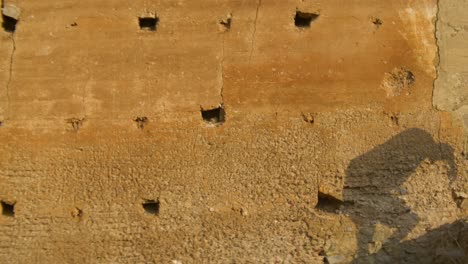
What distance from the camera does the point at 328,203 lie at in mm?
4715

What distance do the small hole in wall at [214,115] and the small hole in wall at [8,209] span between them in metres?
Result: 1.74

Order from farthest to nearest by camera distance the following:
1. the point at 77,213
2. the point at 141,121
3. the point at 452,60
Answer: the point at 452,60
the point at 141,121
the point at 77,213

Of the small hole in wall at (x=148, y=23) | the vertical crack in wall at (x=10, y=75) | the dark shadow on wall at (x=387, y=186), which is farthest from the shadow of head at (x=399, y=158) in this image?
the vertical crack in wall at (x=10, y=75)

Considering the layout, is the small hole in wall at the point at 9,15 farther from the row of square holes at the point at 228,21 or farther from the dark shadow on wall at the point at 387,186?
the dark shadow on wall at the point at 387,186

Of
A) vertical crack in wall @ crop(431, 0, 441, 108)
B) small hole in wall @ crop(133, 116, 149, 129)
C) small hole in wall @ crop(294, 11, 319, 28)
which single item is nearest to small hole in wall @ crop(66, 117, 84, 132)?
small hole in wall @ crop(133, 116, 149, 129)

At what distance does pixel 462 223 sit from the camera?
15.2ft

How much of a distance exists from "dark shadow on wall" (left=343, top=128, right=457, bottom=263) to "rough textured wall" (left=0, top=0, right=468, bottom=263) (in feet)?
0.04

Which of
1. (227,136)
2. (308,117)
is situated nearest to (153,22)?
(227,136)

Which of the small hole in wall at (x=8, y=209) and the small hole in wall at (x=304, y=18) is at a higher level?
the small hole in wall at (x=304, y=18)

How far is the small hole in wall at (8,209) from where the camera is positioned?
4648 mm

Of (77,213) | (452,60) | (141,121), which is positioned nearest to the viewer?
(77,213)

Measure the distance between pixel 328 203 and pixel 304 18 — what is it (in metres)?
1.59

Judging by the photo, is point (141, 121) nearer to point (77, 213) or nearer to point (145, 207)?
point (145, 207)

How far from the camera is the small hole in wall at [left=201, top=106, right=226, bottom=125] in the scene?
472 cm
